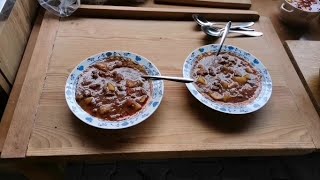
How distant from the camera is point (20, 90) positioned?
2.37 ft

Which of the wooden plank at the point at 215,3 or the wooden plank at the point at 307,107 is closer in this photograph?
the wooden plank at the point at 307,107

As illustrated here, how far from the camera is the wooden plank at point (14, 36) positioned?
2.38 ft

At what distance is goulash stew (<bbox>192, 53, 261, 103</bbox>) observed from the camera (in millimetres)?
712

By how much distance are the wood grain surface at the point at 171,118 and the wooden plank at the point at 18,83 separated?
7 cm

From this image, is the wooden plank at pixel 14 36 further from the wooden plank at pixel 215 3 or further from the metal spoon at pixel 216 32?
the metal spoon at pixel 216 32

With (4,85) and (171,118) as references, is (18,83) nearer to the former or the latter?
(4,85)

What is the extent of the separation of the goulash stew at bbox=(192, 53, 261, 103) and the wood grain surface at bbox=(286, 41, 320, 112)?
0.15 m

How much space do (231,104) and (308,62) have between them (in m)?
Result: 0.32

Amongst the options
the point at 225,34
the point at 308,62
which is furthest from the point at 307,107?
the point at 225,34

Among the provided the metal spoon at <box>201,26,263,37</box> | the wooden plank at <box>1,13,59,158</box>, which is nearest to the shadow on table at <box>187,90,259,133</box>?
the metal spoon at <box>201,26,263,37</box>

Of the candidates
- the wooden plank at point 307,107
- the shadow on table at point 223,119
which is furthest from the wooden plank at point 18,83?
the wooden plank at point 307,107

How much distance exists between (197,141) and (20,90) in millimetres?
440

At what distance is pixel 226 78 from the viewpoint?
75 centimetres

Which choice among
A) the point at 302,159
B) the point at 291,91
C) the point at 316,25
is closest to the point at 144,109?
the point at 291,91
